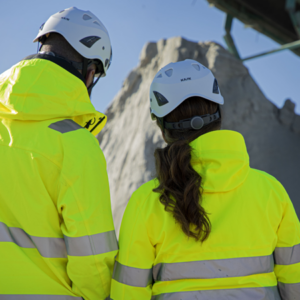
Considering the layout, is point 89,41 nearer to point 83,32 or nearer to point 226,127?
point 83,32

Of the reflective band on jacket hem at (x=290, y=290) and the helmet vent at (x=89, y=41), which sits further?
the helmet vent at (x=89, y=41)

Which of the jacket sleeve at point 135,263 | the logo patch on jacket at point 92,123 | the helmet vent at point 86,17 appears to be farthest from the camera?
the helmet vent at point 86,17

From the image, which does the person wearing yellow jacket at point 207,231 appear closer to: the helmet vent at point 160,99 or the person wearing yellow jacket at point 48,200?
the person wearing yellow jacket at point 48,200

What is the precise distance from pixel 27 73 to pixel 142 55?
323 inches

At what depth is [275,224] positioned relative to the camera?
1659 mm

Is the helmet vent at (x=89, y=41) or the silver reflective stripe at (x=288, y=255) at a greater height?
the helmet vent at (x=89, y=41)

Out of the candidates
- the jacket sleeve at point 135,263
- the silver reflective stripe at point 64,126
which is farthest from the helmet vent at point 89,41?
the jacket sleeve at point 135,263

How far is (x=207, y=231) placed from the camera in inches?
60.6

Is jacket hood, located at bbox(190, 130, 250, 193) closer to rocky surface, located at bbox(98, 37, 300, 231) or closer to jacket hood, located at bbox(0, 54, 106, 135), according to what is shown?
jacket hood, located at bbox(0, 54, 106, 135)

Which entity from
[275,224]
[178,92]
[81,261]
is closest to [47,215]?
[81,261]

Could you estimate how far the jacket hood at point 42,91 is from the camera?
1658 mm

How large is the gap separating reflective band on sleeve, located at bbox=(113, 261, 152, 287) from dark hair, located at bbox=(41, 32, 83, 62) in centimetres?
134

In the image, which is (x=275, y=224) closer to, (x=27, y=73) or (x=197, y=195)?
(x=197, y=195)

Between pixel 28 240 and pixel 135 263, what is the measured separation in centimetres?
54
